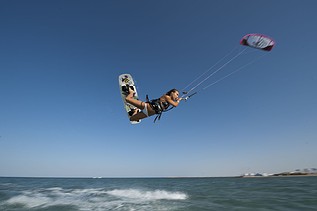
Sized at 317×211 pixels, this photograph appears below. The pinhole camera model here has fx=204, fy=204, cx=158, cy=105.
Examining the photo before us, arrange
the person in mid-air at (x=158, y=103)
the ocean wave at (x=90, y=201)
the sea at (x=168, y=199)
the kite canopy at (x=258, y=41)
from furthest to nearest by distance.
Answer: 1. the ocean wave at (x=90, y=201)
2. the sea at (x=168, y=199)
3. the kite canopy at (x=258, y=41)
4. the person in mid-air at (x=158, y=103)

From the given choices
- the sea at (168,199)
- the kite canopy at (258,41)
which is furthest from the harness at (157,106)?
the sea at (168,199)

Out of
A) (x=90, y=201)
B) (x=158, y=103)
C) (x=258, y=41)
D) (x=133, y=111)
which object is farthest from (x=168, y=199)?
(x=258, y=41)

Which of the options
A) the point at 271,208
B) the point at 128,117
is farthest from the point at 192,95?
the point at 271,208

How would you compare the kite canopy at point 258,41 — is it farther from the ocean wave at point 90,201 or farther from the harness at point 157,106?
the ocean wave at point 90,201

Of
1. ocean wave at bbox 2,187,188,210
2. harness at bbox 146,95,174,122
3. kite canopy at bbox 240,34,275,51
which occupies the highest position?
kite canopy at bbox 240,34,275,51

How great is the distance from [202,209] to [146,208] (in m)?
3.99

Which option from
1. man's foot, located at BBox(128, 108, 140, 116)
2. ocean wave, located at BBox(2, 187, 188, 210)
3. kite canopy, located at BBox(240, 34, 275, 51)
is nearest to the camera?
man's foot, located at BBox(128, 108, 140, 116)

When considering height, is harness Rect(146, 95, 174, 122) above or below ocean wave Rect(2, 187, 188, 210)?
above

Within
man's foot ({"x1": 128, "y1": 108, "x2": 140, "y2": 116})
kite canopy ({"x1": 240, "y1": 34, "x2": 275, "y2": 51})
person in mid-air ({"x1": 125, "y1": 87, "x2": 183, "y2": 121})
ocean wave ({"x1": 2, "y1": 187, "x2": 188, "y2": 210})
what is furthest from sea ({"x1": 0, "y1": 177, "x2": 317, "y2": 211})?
kite canopy ({"x1": 240, "y1": 34, "x2": 275, "y2": 51})

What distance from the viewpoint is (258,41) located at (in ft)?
31.3

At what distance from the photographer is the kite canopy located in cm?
947

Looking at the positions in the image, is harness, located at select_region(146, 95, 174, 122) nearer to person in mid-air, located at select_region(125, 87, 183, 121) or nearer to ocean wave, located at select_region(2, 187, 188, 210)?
person in mid-air, located at select_region(125, 87, 183, 121)

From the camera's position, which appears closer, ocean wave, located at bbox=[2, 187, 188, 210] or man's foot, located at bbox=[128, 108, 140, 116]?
man's foot, located at bbox=[128, 108, 140, 116]

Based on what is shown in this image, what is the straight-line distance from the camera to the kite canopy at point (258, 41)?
947 cm
